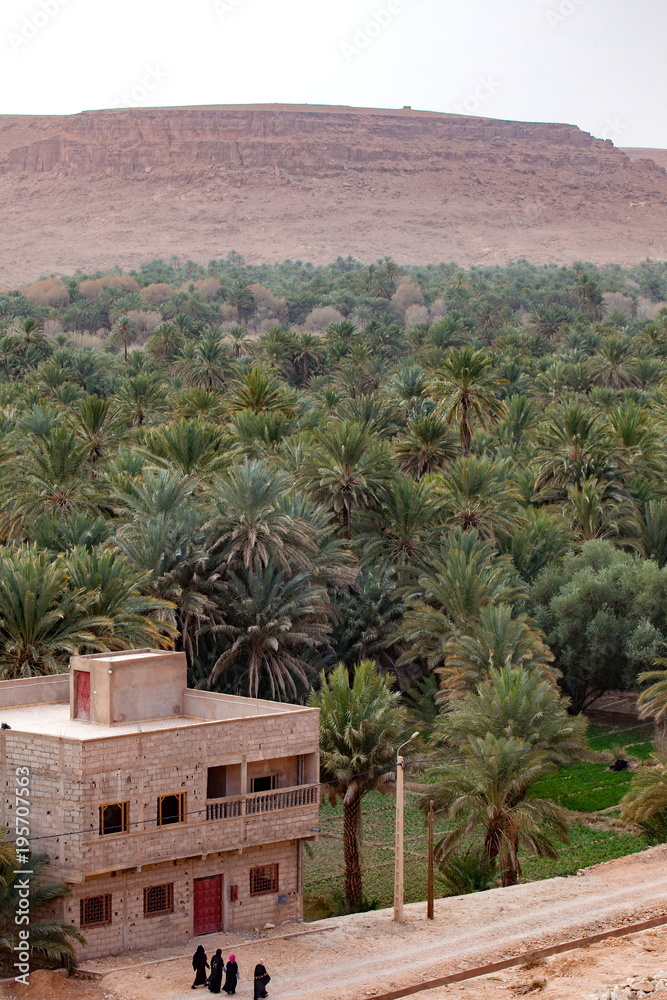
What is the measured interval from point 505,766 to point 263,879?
4.84 m

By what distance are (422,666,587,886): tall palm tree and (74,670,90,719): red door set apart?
264 inches

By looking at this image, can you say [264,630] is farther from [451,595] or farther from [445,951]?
[445,951]

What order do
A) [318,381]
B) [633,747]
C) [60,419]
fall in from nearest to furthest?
[633,747] → [60,419] → [318,381]

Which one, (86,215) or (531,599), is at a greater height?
(86,215)

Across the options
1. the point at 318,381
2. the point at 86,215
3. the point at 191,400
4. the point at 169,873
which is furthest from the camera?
the point at 86,215

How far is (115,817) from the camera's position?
22.2 metres

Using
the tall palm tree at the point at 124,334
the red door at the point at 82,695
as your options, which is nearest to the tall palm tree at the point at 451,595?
the red door at the point at 82,695

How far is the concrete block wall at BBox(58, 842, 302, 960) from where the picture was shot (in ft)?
72.5

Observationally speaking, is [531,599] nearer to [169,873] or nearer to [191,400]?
[191,400]

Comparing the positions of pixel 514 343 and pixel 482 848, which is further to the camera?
pixel 514 343

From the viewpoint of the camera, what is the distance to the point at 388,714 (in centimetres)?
2684

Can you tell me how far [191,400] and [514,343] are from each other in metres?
40.2

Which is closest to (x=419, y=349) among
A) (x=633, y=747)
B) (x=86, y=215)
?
(x=633, y=747)

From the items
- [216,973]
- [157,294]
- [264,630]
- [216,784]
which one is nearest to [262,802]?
[216,784]
